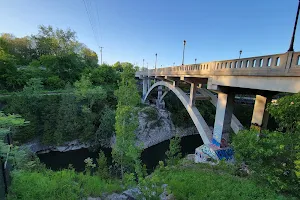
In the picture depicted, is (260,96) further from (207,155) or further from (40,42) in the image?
(40,42)

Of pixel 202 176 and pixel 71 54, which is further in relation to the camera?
pixel 71 54

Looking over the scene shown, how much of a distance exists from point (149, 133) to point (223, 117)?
11.6m

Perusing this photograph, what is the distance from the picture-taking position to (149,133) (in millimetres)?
18500

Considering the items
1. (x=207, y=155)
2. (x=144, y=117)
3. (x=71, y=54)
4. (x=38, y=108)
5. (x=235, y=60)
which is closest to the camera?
(x=235, y=60)

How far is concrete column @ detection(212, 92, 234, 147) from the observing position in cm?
801

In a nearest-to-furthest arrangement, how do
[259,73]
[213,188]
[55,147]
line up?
1. [213,188]
2. [259,73]
3. [55,147]

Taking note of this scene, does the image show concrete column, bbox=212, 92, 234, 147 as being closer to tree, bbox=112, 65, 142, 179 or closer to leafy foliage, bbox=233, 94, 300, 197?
leafy foliage, bbox=233, 94, 300, 197

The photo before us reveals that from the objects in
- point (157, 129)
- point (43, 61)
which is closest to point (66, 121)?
point (157, 129)

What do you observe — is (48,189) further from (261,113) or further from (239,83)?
(261,113)

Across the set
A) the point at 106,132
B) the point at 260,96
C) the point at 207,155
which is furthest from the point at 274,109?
the point at 106,132

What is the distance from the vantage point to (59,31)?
29.4 m

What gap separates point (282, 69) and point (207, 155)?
567 cm

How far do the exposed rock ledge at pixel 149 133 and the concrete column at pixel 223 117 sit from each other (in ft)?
24.8

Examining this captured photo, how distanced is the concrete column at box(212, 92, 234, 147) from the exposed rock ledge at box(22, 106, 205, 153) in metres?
7.56
